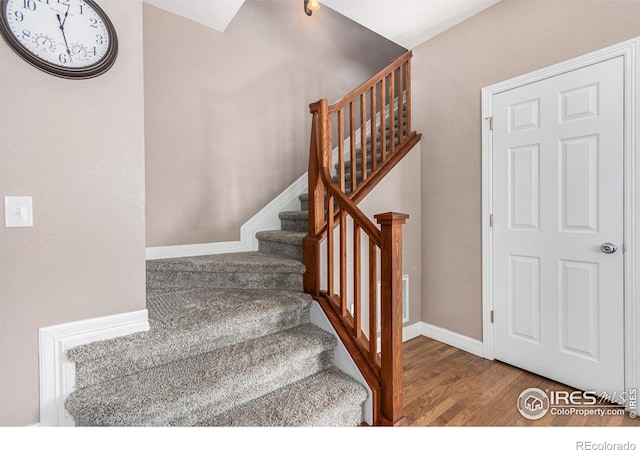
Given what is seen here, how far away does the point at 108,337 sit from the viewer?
1.42 metres

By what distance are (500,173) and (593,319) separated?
1073 millimetres

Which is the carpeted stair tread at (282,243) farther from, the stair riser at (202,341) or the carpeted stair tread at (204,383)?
the carpeted stair tread at (204,383)

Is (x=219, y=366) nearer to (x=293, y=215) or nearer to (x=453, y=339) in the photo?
(x=293, y=215)

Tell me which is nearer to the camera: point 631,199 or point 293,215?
point 631,199

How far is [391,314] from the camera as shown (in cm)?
149

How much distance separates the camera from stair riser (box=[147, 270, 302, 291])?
2121 millimetres

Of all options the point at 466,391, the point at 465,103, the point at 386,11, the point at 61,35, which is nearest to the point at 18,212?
the point at 61,35

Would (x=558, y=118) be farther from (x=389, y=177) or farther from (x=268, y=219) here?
(x=268, y=219)

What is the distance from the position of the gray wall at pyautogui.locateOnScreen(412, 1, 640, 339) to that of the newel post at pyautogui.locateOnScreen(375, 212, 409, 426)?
1.19m

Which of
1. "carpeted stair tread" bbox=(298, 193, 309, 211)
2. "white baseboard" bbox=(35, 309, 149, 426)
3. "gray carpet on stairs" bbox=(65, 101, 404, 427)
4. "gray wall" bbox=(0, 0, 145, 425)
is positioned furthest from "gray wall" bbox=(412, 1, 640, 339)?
"white baseboard" bbox=(35, 309, 149, 426)

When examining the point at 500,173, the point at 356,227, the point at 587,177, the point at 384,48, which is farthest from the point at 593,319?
the point at 384,48

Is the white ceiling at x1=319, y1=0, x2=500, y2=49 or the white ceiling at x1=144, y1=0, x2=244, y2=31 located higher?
the white ceiling at x1=144, y1=0, x2=244, y2=31

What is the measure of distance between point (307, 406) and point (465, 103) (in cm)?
241

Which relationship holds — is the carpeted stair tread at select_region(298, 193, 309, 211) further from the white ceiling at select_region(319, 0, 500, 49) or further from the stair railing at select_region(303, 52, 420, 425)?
the white ceiling at select_region(319, 0, 500, 49)
